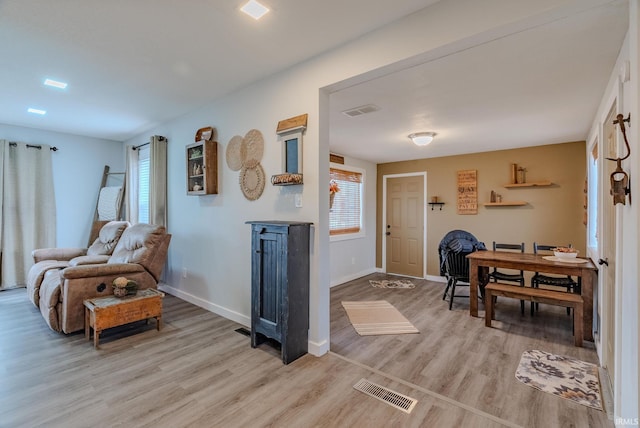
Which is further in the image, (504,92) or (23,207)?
(23,207)

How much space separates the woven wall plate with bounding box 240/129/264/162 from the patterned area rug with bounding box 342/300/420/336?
2.10 m

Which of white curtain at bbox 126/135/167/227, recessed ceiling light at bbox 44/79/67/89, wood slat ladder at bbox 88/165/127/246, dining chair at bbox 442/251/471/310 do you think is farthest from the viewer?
wood slat ladder at bbox 88/165/127/246

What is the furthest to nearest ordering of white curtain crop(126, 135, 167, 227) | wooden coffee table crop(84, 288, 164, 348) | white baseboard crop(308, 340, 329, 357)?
white curtain crop(126, 135, 167, 227), wooden coffee table crop(84, 288, 164, 348), white baseboard crop(308, 340, 329, 357)

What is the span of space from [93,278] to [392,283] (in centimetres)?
436

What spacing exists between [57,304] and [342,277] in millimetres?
3929

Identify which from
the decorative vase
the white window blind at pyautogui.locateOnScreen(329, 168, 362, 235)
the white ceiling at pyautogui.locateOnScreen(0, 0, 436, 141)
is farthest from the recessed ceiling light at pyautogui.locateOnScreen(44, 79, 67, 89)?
the white window blind at pyautogui.locateOnScreen(329, 168, 362, 235)

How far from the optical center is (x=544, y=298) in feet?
10.1

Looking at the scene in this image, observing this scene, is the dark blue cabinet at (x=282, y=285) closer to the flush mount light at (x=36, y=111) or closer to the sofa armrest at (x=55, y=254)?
the sofa armrest at (x=55, y=254)

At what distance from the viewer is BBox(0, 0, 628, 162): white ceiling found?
192 centimetres

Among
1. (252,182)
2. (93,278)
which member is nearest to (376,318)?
(252,182)

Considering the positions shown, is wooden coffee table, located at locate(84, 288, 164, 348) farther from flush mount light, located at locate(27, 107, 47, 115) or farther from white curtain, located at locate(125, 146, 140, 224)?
flush mount light, located at locate(27, 107, 47, 115)

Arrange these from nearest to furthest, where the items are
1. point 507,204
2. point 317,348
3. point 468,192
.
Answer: point 317,348 < point 507,204 < point 468,192

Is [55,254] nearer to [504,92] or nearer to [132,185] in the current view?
[132,185]

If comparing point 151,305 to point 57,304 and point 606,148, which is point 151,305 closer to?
point 57,304
